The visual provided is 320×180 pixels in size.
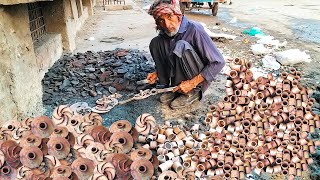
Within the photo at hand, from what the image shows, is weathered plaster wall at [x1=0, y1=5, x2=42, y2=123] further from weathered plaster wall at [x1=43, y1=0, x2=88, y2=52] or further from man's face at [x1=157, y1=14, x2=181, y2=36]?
weathered plaster wall at [x1=43, y1=0, x2=88, y2=52]

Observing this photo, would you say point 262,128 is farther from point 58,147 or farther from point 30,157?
point 30,157

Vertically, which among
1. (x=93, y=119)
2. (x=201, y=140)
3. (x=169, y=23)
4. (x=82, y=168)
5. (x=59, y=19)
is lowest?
(x=201, y=140)

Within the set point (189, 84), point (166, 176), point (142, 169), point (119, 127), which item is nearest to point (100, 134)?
point (119, 127)

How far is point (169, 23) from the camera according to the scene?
3.31 m

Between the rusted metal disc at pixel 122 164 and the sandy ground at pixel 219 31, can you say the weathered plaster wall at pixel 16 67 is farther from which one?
the rusted metal disc at pixel 122 164

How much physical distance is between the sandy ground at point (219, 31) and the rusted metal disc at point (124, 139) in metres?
1.11

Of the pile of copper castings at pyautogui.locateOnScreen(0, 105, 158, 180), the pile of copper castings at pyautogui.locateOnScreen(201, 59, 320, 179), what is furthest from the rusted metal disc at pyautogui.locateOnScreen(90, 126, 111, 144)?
the pile of copper castings at pyautogui.locateOnScreen(201, 59, 320, 179)

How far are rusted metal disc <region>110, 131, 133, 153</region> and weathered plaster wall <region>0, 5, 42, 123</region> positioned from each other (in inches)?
52.7

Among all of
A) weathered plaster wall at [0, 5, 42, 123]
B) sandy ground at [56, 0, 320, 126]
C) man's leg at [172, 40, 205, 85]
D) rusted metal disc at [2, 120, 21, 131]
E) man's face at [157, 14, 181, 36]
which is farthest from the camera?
sandy ground at [56, 0, 320, 126]

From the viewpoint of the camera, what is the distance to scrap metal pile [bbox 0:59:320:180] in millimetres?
2336

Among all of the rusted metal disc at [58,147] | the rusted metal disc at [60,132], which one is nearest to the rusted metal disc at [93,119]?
the rusted metal disc at [60,132]

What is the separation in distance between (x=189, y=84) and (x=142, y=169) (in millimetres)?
1457

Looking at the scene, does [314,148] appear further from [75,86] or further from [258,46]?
[258,46]

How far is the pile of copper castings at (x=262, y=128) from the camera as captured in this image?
9.17 feet
